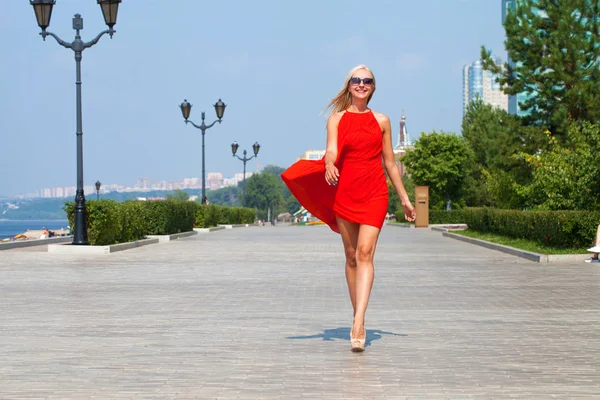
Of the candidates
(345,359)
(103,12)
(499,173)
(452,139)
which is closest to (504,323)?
(345,359)

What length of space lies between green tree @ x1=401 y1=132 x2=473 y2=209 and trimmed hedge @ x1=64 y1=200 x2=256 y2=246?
2666cm

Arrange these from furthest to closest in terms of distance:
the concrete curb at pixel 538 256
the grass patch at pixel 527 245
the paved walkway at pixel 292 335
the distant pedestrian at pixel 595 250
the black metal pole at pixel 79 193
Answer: the black metal pole at pixel 79 193 → the grass patch at pixel 527 245 → the concrete curb at pixel 538 256 → the distant pedestrian at pixel 595 250 → the paved walkway at pixel 292 335

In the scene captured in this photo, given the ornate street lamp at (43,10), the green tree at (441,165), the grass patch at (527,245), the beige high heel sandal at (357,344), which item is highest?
the ornate street lamp at (43,10)

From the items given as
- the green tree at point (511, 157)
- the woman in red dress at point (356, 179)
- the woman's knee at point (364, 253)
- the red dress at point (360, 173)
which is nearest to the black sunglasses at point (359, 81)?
the woman in red dress at point (356, 179)

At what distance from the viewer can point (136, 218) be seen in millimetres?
28203

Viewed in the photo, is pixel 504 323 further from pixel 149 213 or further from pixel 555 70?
pixel 555 70

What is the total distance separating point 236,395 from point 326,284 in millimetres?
8452

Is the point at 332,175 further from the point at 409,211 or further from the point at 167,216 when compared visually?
the point at 167,216

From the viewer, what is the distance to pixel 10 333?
30.1 feet

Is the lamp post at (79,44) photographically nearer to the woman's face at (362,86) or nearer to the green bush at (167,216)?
the green bush at (167,216)

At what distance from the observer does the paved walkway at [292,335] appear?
6555 millimetres

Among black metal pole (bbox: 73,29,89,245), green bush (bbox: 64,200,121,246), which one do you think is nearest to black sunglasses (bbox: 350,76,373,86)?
black metal pole (bbox: 73,29,89,245)

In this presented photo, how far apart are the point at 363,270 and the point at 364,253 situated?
0.13 meters

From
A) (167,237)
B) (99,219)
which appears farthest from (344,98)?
(167,237)
